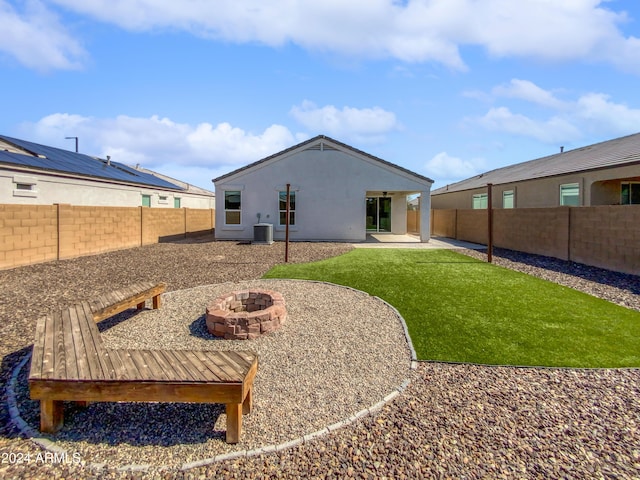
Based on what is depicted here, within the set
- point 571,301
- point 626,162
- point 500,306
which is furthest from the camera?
point 626,162

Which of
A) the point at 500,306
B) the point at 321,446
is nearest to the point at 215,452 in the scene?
the point at 321,446

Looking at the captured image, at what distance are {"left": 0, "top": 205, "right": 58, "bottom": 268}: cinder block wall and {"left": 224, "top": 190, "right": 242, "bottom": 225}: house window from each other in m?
8.17

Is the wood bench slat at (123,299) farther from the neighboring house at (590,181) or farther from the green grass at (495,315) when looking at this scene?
the neighboring house at (590,181)

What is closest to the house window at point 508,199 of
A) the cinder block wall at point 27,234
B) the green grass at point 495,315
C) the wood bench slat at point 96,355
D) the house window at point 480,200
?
the house window at point 480,200

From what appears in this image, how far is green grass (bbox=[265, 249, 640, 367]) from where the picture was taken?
4727 mm

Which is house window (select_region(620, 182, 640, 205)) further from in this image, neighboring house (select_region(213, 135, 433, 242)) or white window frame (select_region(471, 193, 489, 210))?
neighboring house (select_region(213, 135, 433, 242))

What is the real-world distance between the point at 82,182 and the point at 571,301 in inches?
815

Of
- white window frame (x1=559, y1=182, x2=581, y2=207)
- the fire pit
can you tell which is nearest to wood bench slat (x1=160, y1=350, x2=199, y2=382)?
the fire pit

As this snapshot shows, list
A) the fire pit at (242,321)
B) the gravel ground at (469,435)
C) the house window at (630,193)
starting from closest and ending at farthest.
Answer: the gravel ground at (469,435) → the fire pit at (242,321) → the house window at (630,193)

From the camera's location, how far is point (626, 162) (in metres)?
13.1

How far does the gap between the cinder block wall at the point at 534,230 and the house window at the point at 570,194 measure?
3123 mm

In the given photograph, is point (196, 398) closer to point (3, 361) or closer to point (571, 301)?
point (3, 361)

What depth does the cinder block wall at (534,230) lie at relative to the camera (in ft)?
40.9

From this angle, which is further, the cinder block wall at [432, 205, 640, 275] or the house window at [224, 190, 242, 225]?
the house window at [224, 190, 242, 225]
